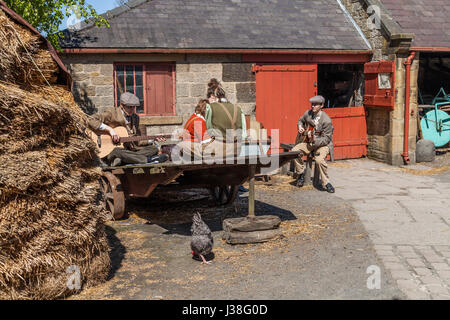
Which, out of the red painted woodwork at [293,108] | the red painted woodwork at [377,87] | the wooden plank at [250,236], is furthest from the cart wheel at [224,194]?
the red painted woodwork at [377,87]

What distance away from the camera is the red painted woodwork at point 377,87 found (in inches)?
473

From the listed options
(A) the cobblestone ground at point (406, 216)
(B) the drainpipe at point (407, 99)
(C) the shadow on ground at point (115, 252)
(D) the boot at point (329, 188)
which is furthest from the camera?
(B) the drainpipe at point (407, 99)

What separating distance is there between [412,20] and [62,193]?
11211mm

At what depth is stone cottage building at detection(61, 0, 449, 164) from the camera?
1119cm

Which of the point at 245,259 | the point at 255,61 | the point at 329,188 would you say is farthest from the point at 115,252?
the point at 255,61

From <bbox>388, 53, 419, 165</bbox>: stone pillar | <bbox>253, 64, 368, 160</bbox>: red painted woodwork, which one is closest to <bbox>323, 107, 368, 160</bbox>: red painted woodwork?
<bbox>253, 64, 368, 160</bbox>: red painted woodwork

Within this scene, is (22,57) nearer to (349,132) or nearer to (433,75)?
(349,132)

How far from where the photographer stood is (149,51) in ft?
36.5

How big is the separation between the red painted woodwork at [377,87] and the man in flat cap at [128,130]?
21.8 feet

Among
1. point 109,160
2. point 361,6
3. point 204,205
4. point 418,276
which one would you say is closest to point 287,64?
point 361,6

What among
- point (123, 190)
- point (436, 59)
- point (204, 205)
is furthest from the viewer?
point (436, 59)

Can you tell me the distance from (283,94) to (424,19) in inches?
171

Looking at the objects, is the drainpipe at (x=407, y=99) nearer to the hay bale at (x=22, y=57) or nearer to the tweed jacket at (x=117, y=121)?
the tweed jacket at (x=117, y=121)
